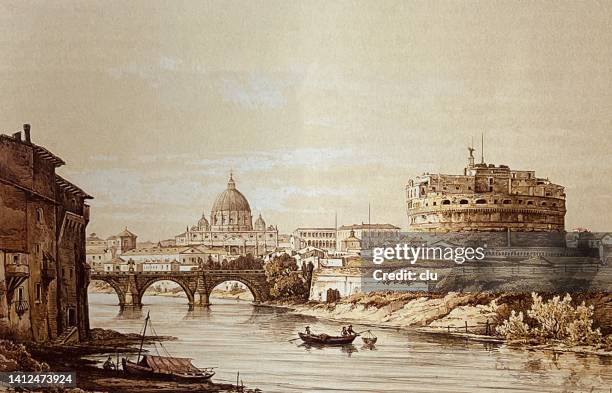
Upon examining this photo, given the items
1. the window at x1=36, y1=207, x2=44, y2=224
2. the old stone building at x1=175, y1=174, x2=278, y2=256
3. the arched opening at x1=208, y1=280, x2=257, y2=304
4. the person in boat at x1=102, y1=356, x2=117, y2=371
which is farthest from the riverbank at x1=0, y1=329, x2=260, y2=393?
the window at x1=36, y1=207, x2=44, y2=224

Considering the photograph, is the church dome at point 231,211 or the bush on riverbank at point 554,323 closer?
the bush on riverbank at point 554,323

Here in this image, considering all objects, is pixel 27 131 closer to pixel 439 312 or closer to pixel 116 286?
pixel 116 286

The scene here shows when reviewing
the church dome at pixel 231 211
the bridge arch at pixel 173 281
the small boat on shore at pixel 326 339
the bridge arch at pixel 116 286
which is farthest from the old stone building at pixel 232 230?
the small boat on shore at pixel 326 339

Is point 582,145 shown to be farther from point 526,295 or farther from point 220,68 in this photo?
point 220,68

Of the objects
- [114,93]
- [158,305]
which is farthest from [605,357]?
[114,93]

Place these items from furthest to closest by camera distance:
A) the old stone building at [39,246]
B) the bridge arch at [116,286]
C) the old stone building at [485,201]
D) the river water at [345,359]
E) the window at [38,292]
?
the bridge arch at [116,286] < the window at [38,292] < the old stone building at [39,246] < the old stone building at [485,201] < the river water at [345,359]

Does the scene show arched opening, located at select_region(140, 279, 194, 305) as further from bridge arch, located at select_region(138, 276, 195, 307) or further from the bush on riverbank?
the bush on riverbank

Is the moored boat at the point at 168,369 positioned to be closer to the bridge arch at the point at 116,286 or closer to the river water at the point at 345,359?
the river water at the point at 345,359

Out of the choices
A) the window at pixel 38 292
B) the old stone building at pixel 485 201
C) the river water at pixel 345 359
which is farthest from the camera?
the window at pixel 38 292
